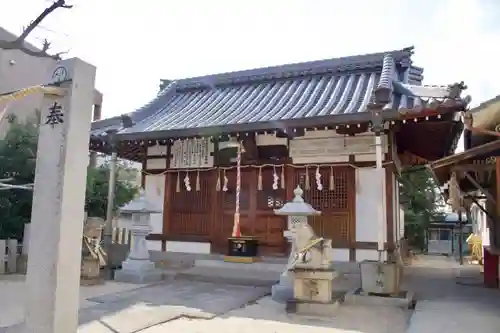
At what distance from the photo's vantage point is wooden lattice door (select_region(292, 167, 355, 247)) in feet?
33.6

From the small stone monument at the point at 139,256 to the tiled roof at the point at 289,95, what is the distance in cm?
220

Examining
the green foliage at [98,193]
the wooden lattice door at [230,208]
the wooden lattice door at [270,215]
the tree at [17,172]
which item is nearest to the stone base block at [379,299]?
the wooden lattice door at [270,215]

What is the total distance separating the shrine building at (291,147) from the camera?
32.1 feet

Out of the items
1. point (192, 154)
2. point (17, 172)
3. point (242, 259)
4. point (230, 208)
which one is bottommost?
point (242, 259)

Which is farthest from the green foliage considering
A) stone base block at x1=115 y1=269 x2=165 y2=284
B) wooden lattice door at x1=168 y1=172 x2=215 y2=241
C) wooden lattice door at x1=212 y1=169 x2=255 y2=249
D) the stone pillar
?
the stone pillar

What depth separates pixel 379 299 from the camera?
7344mm

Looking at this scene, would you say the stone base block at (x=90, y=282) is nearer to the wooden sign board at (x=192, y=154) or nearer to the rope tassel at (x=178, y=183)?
the rope tassel at (x=178, y=183)

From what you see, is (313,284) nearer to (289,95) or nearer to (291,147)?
(291,147)

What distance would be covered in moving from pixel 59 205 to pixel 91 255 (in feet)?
20.5

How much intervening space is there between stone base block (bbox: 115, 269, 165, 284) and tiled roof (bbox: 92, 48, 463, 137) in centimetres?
356

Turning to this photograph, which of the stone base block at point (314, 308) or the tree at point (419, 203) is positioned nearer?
the stone base block at point (314, 308)

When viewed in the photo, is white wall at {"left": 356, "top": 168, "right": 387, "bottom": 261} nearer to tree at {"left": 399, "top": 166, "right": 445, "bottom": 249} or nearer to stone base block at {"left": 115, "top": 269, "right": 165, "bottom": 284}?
stone base block at {"left": 115, "top": 269, "right": 165, "bottom": 284}

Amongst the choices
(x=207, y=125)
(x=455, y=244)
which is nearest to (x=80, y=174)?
(x=207, y=125)

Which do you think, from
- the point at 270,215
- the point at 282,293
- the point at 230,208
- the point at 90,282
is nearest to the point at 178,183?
the point at 230,208
